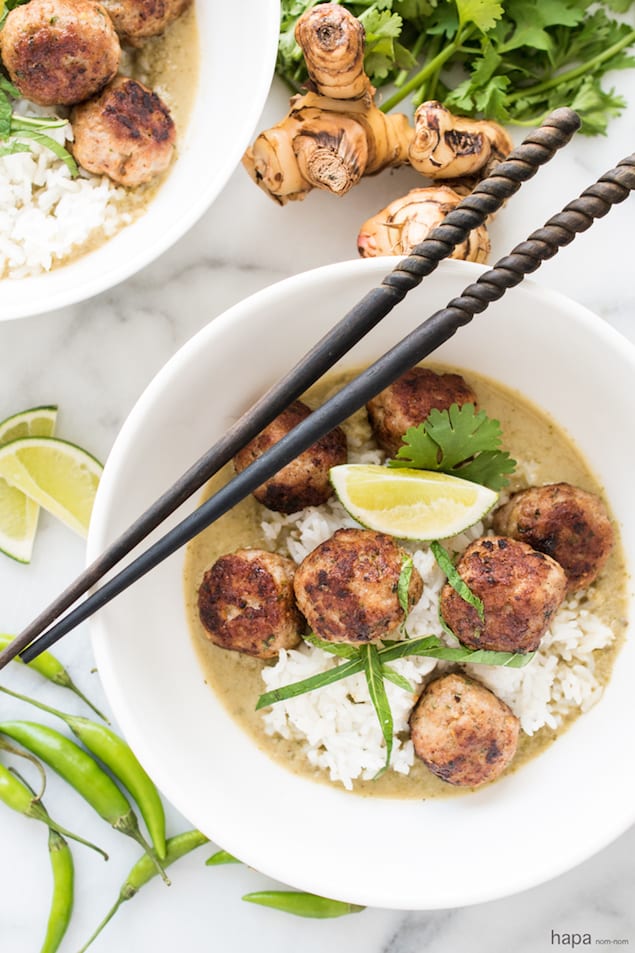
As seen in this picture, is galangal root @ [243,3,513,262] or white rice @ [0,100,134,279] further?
white rice @ [0,100,134,279]

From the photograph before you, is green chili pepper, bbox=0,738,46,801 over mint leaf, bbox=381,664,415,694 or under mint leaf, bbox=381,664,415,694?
under

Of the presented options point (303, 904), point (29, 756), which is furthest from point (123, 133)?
point (303, 904)

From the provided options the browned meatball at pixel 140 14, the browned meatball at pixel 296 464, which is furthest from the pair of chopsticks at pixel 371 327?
the browned meatball at pixel 140 14

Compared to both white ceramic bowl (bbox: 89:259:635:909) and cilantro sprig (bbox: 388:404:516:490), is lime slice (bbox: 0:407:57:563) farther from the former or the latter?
cilantro sprig (bbox: 388:404:516:490)

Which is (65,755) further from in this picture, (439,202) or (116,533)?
(439,202)

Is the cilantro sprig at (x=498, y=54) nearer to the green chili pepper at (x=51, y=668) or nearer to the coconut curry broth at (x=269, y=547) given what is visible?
the coconut curry broth at (x=269, y=547)

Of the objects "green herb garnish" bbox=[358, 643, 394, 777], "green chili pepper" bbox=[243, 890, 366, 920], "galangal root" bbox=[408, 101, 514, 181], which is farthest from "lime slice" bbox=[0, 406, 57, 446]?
"green chili pepper" bbox=[243, 890, 366, 920]

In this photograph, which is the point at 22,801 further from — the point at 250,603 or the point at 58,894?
the point at 250,603
